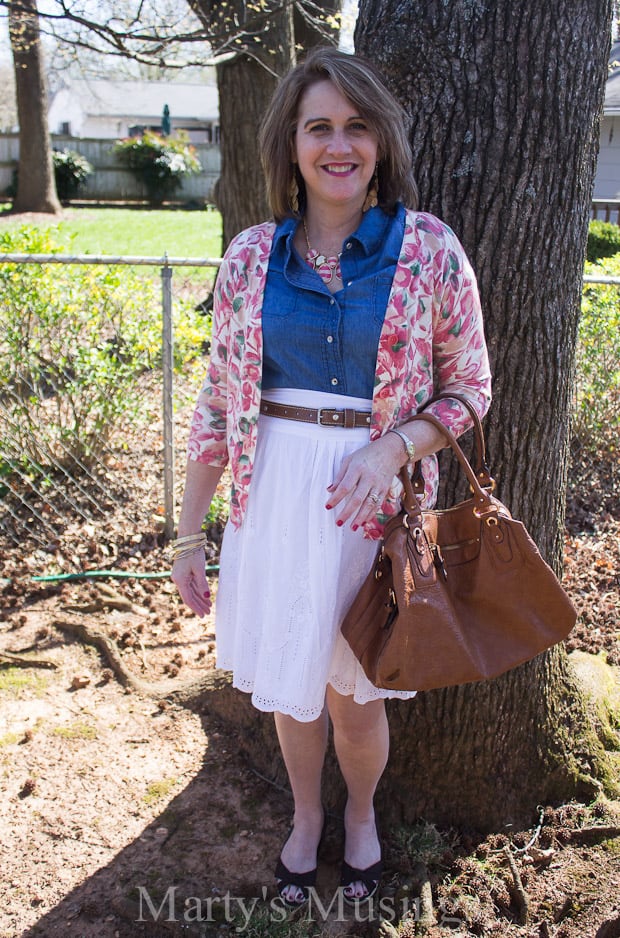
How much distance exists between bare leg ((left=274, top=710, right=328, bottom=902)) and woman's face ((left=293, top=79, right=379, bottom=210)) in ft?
4.44

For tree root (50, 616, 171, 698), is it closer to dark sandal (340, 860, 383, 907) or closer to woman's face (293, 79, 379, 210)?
dark sandal (340, 860, 383, 907)

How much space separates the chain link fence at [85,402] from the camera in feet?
14.3

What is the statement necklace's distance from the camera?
6.43ft

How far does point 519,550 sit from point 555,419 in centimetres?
75

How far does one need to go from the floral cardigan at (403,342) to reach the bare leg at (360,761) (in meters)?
0.50

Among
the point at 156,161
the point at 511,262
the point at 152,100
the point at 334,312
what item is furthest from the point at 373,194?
the point at 152,100

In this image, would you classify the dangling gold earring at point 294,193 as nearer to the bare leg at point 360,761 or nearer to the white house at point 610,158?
the bare leg at point 360,761

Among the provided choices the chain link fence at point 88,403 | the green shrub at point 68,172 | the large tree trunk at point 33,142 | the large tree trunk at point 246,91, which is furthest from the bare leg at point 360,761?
the green shrub at point 68,172

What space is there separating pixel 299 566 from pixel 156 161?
87.1ft

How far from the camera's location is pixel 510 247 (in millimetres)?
2318

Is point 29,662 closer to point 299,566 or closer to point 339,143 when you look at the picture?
point 299,566

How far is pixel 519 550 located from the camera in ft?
6.17

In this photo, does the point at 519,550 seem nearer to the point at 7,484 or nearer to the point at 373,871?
the point at 373,871

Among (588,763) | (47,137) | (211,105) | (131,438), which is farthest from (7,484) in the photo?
(211,105)
